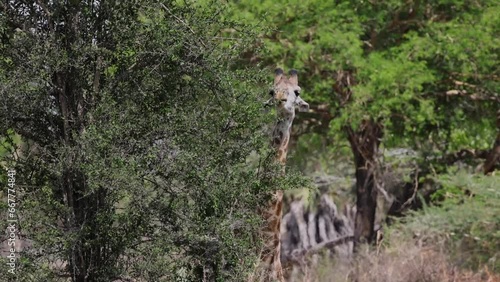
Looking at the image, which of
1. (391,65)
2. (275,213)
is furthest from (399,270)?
(275,213)

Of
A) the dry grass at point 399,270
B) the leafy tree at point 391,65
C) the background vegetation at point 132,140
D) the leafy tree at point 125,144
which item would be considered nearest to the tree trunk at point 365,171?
the leafy tree at point 391,65

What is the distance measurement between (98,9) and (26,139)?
118 centimetres

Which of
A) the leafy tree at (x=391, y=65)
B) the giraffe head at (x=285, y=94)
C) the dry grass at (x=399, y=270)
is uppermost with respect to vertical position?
the leafy tree at (x=391, y=65)

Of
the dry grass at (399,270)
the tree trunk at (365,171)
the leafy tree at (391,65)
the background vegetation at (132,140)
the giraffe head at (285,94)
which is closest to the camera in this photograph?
the background vegetation at (132,140)

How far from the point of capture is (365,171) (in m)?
15.9

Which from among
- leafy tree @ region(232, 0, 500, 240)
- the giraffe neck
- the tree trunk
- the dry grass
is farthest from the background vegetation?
the tree trunk

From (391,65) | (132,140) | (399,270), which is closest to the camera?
(132,140)

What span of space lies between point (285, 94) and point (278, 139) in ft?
1.31

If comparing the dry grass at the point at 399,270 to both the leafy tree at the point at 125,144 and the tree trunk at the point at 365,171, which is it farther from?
the leafy tree at the point at 125,144

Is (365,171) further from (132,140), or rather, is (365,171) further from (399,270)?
(132,140)

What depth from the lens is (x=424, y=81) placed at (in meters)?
13.8

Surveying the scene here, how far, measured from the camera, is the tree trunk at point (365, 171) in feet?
49.4

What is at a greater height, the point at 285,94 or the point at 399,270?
the point at 285,94

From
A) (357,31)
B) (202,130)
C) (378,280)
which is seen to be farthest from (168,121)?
(357,31)
